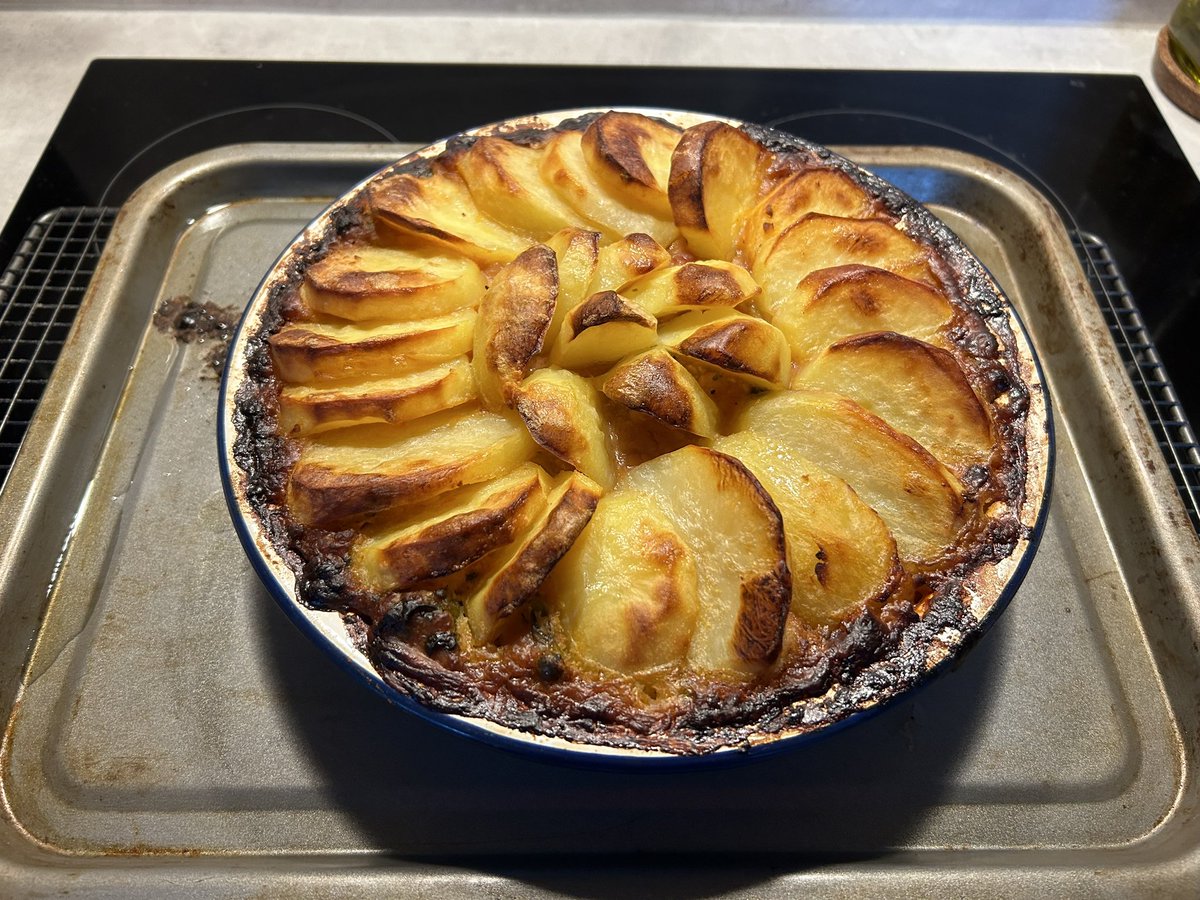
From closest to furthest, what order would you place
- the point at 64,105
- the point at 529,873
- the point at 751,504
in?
the point at 751,504
the point at 529,873
the point at 64,105

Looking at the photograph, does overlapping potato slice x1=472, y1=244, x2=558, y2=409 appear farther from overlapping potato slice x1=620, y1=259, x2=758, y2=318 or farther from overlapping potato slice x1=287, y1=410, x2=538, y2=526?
overlapping potato slice x1=620, y1=259, x2=758, y2=318

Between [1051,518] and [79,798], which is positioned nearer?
[79,798]

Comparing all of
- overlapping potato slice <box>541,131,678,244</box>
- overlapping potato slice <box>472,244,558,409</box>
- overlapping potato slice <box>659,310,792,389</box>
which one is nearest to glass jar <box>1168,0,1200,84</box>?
overlapping potato slice <box>541,131,678,244</box>

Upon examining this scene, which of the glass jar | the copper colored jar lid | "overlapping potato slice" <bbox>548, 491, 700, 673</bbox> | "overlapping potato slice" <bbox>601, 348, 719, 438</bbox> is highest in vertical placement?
the glass jar

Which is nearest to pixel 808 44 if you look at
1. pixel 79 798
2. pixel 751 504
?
pixel 751 504

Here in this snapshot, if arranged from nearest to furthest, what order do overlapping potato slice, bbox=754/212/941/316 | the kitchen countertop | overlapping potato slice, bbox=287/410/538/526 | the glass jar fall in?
overlapping potato slice, bbox=287/410/538/526, overlapping potato slice, bbox=754/212/941/316, the glass jar, the kitchen countertop

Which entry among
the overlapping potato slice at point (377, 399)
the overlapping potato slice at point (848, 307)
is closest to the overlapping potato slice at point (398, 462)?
the overlapping potato slice at point (377, 399)

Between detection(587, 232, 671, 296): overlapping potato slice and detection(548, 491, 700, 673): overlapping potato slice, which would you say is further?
detection(587, 232, 671, 296): overlapping potato slice

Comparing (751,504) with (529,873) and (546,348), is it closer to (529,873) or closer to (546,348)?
(546,348)
